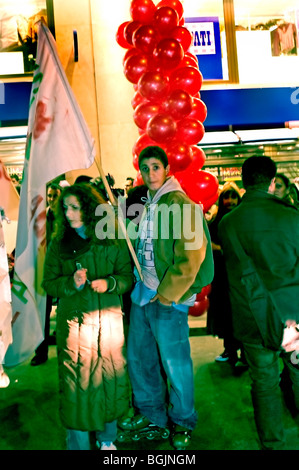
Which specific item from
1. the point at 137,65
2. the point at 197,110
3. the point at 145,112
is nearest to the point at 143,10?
the point at 137,65

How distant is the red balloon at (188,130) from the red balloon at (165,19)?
1156 millimetres

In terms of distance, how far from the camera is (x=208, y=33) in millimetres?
8234

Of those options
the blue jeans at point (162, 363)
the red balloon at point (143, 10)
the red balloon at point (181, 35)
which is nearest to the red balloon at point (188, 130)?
the red balloon at point (181, 35)

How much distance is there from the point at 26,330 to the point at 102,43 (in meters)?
5.98

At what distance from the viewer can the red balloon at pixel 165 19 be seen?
5301mm

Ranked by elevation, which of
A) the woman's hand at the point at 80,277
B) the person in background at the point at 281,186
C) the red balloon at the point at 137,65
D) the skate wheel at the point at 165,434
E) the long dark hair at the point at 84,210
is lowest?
the skate wheel at the point at 165,434

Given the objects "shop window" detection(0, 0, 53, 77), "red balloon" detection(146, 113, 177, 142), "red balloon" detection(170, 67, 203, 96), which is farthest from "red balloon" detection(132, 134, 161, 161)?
"shop window" detection(0, 0, 53, 77)

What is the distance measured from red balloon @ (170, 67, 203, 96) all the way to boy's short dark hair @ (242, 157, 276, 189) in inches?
105

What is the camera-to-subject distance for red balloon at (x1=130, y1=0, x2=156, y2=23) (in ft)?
18.0

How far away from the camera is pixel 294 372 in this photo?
297cm

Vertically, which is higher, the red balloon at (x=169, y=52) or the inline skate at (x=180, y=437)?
the red balloon at (x=169, y=52)

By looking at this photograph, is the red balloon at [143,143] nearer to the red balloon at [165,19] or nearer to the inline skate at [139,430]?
the red balloon at [165,19]

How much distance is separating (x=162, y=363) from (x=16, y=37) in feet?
23.4
